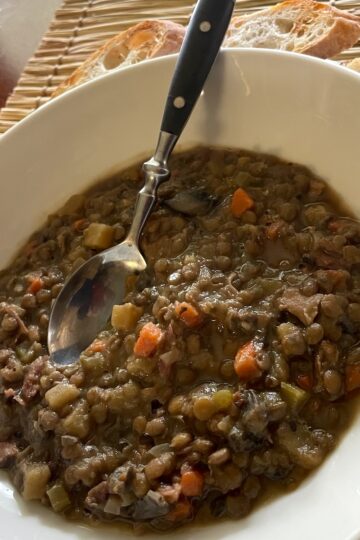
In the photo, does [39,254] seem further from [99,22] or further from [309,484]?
[99,22]

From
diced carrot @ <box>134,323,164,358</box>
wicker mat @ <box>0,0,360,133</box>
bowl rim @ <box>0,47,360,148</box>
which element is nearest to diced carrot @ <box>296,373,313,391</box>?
diced carrot @ <box>134,323,164,358</box>

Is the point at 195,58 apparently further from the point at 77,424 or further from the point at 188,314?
the point at 77,424

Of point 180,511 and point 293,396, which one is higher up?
point 293,396

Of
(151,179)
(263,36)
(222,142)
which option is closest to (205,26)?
(222,142)

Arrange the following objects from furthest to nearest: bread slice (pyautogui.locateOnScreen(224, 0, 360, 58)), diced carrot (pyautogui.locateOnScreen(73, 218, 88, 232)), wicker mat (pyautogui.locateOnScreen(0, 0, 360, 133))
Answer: wicker mat (pyautogui.locateOnScreen(0, 0, 360, 133))
bread slice (pyautogui.locateOnScreen(224, 0, 360, 58))
diced carrot (pyautogui.locateOnScreen(73, 218, 88, 232))

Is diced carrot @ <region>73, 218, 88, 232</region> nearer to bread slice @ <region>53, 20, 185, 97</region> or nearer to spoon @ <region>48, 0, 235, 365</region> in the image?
spoon @ <region>48, 0, 235, 365</region>
